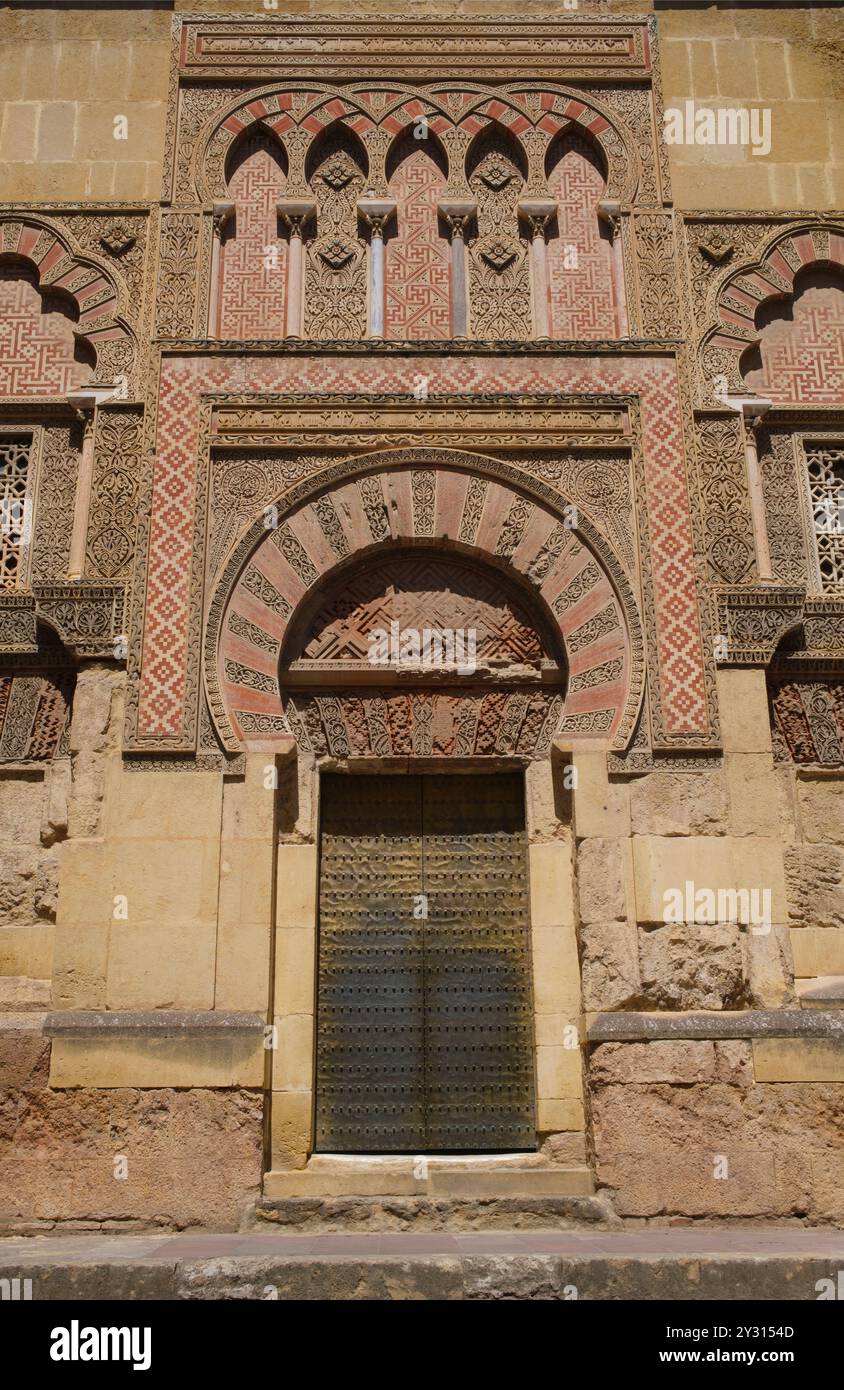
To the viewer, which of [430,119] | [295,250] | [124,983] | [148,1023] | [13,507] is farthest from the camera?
[430,119]

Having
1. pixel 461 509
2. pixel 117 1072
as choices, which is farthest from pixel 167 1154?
pixel 461 509

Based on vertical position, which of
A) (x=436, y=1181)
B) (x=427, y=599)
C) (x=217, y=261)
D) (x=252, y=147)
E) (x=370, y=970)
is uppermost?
(x=252, y=147)

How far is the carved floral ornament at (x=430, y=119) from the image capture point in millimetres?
7270

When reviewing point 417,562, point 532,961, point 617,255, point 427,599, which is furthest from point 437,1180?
point 617,255

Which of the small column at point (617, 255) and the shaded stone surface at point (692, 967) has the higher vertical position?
the small column at point (617, 255)

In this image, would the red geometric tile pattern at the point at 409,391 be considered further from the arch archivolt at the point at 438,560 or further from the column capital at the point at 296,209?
the column capital at the point at 296,209

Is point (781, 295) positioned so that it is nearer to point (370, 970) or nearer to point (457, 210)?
point (457, 210)

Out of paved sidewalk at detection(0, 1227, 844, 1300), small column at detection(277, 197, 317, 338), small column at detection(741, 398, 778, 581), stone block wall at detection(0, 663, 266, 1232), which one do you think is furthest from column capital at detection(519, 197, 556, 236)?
paved sidewalk at detection(0, 1227, 844, 1300)

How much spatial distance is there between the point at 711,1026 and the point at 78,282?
5368 mm

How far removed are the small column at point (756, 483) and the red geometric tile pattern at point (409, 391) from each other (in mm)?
398

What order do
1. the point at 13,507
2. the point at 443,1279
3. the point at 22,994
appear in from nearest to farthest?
the point at 443,1279 < the point at 22,994 < the point at 13,507

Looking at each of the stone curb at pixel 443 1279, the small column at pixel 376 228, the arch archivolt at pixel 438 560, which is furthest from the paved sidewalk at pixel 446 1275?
the small column at pixel 376 228

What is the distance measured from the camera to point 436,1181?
577 centimetres

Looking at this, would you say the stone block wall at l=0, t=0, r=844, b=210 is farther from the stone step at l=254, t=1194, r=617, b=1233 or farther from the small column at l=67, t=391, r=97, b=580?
the stone step at l=254, t=1194, r=617, b=1233
